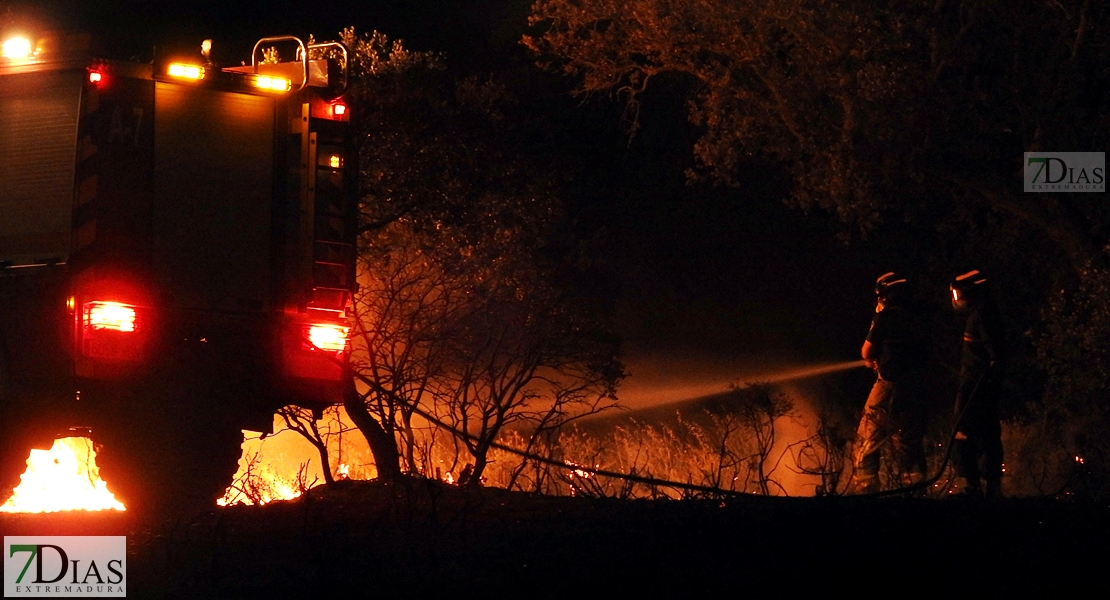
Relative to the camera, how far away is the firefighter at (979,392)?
9000mm

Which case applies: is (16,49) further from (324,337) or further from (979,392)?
(979,392)

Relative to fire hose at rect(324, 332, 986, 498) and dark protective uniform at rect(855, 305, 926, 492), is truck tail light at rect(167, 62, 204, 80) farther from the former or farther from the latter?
dark protective uniform at rect(855, 305, 926, 492)

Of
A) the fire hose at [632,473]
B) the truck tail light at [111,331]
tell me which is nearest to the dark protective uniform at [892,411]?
the fire hose at [632,473]

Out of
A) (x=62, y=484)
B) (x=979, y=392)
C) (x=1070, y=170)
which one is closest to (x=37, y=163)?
(x=62, y=484)

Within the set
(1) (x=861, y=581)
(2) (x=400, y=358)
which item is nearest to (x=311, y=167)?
(2) (x=400, y=358)

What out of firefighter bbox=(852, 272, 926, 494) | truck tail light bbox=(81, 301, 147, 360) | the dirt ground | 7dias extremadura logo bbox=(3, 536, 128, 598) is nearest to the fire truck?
truck tail light bbox=(81, 301, 147, 360)

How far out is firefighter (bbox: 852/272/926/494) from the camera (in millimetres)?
9312

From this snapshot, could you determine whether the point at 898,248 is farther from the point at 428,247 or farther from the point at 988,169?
the point at 428,247

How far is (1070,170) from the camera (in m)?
11.7

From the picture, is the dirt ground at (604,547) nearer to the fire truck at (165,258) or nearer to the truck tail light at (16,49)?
the fire truck at (165,258)

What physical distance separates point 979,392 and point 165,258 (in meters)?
5.60

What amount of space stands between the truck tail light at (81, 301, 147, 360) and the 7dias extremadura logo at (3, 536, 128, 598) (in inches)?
53.2

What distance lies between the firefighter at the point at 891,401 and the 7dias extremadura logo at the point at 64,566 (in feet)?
17.4

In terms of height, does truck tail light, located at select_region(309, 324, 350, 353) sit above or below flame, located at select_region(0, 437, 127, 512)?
above
